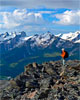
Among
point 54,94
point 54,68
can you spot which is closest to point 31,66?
point 54,68

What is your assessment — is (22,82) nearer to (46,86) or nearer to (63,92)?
(46,86)

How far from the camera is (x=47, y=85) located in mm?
34125

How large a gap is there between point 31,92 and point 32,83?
211 centimetres

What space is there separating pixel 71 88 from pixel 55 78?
17.8 ft

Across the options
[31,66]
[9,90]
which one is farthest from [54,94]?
[31,66]

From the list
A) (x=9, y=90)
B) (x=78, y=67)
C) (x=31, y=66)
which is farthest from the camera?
(x=31, y=66)

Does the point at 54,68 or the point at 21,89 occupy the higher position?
the point at 54,68

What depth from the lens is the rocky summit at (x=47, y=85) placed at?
101ft

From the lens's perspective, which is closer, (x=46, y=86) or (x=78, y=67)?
(x=46, y=86)

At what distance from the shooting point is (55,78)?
3628 centimetres

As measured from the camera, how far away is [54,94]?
30.5 m

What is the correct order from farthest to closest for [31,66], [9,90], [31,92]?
[31,66]
[9,90]
[31,92]

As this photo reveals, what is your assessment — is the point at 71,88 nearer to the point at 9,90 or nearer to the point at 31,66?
the point at 9,90

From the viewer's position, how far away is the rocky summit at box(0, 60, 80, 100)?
101 feet
